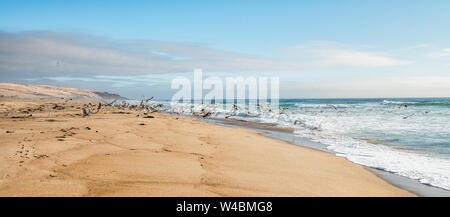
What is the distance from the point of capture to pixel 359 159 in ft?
26.0

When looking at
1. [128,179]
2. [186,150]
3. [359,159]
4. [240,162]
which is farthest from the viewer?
Result: [359,159]

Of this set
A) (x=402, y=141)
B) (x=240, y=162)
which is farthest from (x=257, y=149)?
(x=402, y=141)

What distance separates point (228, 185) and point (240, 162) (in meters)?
1.80
